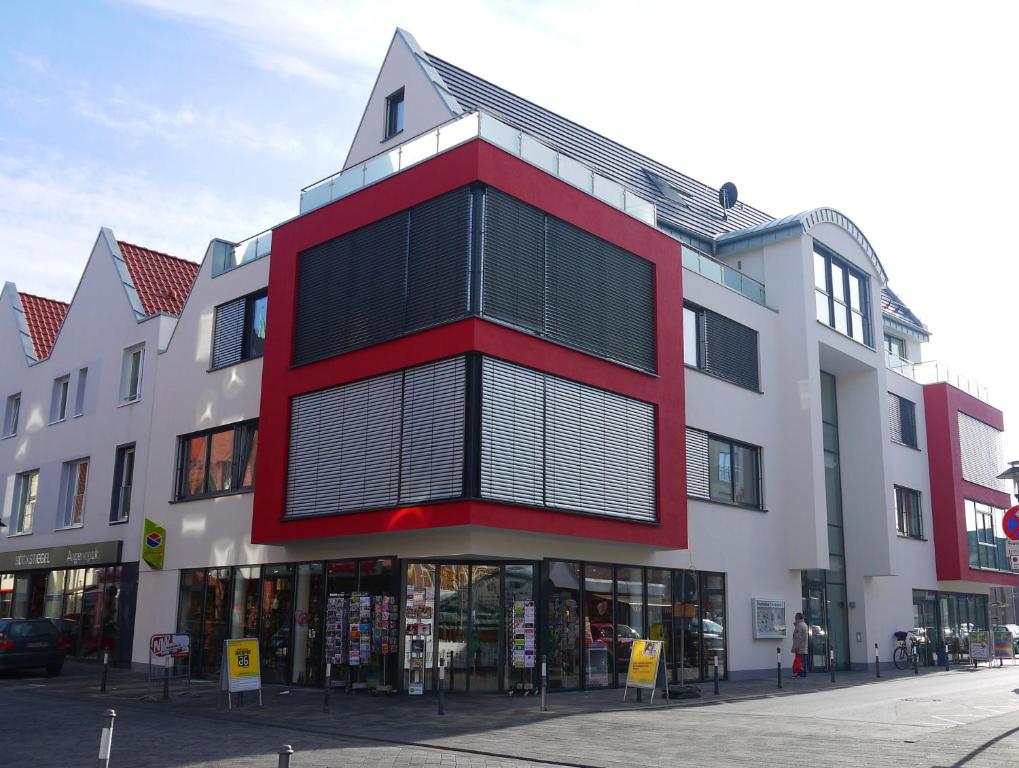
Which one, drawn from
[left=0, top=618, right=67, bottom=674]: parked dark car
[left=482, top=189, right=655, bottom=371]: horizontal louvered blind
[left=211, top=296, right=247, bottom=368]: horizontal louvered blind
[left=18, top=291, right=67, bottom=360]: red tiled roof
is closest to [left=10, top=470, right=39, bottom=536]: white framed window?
[left=18, top=291, right=67, bottom=360]: red tiled roof

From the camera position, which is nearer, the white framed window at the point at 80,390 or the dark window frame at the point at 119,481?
the dark window frame at the point at 119,481

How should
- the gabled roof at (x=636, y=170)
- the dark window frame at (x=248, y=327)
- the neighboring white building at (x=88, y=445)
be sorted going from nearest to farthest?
the dark window frame at (x=248, y=327) < the gabled roof at (x=636, y=170) < the neighboring white building at (x=88, y=445)

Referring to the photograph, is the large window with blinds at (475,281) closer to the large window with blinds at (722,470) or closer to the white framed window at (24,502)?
the large window with blinds at (722,470)

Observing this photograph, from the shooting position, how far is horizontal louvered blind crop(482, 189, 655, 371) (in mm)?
18828

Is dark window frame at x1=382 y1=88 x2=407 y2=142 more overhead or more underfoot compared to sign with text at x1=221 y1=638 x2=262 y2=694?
more overhead

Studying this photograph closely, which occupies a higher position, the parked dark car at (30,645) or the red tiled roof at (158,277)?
the red tiled roof at (158,277)

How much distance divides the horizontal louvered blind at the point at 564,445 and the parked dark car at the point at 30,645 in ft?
42.6

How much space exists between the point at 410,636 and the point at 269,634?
4770mm

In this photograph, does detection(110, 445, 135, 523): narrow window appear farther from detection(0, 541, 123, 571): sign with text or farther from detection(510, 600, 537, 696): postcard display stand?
detection(510, 600, 537, 696): postcard display stand

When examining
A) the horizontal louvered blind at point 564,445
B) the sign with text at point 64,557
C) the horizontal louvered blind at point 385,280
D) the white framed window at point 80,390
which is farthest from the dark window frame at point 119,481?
the horizontal louvered blind at point 564,445

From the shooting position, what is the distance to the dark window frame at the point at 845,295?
95.6ft

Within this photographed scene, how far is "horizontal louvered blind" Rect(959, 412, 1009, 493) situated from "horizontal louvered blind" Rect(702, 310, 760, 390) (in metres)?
13.9

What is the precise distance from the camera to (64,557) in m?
29.2

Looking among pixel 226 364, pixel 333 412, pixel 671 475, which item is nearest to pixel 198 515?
pixel 226 364
